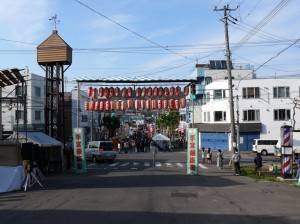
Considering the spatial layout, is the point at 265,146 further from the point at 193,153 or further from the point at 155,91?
the point at 193,153

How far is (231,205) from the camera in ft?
46.4

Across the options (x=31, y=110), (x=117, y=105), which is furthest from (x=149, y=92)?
(x=31, y=110)

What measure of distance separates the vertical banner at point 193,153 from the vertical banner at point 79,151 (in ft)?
22.7

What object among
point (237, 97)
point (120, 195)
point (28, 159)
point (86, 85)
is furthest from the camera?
point (237, 97)

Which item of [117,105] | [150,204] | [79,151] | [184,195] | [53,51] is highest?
[53,51]

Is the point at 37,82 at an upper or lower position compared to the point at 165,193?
upper

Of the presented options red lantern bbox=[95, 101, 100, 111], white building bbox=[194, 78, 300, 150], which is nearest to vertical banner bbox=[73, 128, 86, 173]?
red lantern bbox=[95, 101, 100, 111]

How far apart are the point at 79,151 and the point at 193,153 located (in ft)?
25.0

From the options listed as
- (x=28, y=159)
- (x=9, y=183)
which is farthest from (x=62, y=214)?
(x=28, y=159)

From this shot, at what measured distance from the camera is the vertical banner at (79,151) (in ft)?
92.4

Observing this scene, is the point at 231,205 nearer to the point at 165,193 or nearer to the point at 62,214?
the point at 165,193

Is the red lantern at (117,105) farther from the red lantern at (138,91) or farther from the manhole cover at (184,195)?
the manhole cover at (184,195)

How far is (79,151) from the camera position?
2878cm

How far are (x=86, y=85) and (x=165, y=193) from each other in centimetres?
2983
